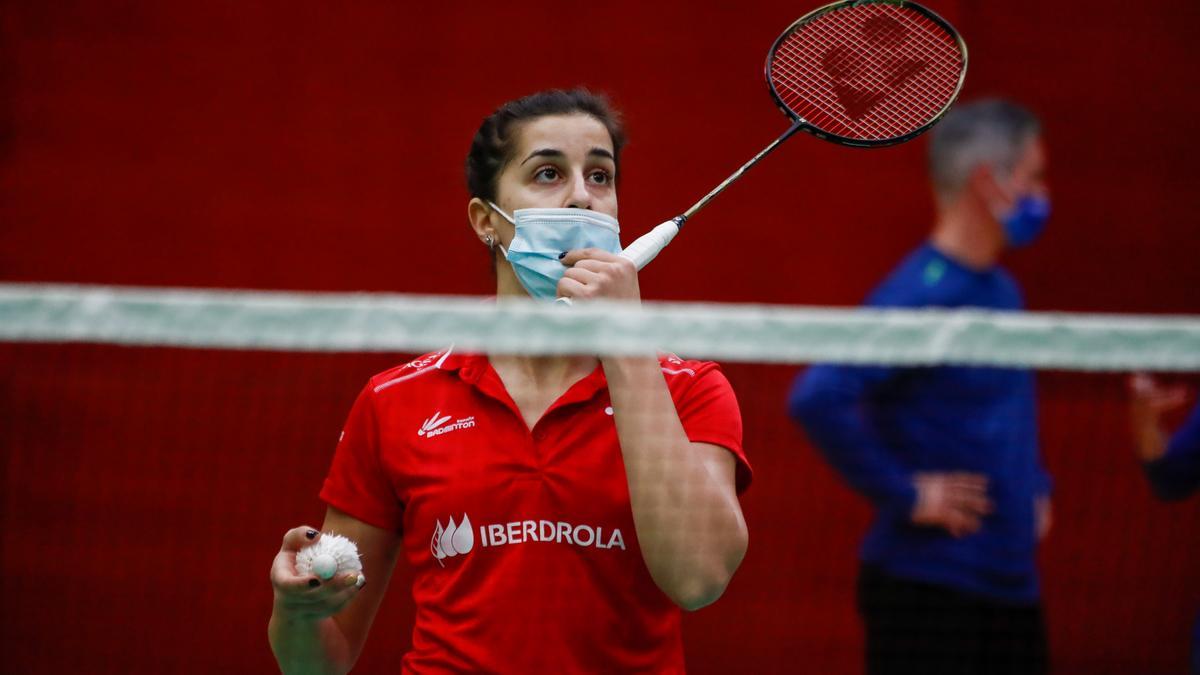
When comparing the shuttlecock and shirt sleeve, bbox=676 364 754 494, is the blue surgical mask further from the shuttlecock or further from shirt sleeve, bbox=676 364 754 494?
the shuttlecock

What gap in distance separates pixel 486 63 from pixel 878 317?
2.72 m

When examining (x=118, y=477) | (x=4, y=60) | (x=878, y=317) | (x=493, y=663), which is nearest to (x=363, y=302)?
(x=493, y=663)

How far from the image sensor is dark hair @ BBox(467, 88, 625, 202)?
2.45 metres

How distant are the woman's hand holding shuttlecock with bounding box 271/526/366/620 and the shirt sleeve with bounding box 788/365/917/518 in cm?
148

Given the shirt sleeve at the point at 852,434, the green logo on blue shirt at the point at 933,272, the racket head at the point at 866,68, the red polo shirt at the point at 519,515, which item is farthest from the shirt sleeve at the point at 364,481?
the green logo on blue shirt at the point at 933,272

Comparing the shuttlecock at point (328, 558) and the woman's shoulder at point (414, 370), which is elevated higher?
the woman's shoulder at point (414, 370)

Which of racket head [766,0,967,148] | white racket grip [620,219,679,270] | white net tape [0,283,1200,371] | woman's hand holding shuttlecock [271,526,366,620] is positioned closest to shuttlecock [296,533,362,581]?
woman's hand holding shuttlecock [271,526,366,620]

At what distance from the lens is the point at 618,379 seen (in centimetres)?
206

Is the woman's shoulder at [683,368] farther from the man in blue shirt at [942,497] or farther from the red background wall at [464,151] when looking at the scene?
the red background wall at [464,151]

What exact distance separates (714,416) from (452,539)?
45 cm

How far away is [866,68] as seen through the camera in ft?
9.68

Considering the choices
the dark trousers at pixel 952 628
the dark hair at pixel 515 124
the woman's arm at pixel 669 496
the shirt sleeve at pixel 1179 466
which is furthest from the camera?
the shirt sleeve at pixel 1179 466

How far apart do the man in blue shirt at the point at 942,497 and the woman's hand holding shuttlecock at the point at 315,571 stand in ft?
4.77

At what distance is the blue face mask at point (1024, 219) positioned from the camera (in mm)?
3543
